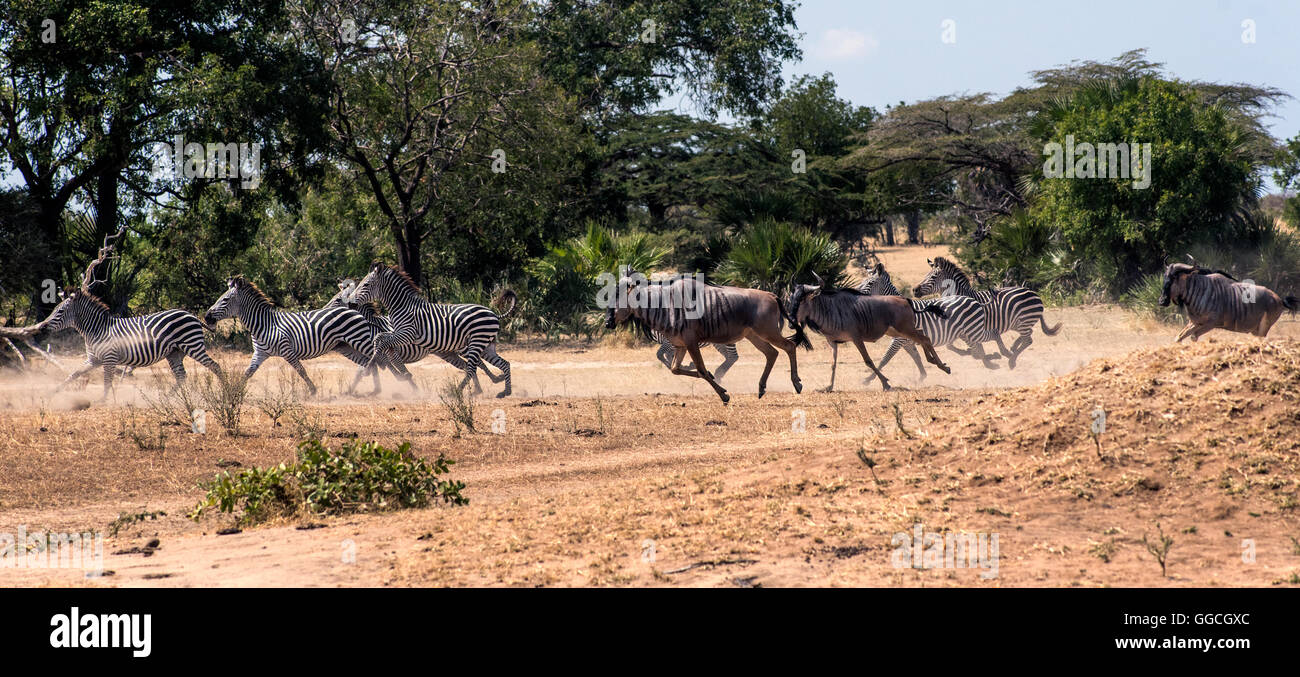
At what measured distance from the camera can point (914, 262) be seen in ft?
171

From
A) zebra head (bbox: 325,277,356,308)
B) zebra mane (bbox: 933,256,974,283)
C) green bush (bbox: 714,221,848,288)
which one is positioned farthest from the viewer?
green bush (bbox: 714,221,848,288)

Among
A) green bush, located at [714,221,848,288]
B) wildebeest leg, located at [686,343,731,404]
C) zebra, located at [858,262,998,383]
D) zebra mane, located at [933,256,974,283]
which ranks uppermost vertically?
green bush, located at [714,221,848,288]

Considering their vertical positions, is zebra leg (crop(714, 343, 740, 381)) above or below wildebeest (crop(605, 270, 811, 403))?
below

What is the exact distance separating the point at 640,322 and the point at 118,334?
6.99 m

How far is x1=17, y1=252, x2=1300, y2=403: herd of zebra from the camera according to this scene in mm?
15789

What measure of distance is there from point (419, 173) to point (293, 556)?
19.8 m

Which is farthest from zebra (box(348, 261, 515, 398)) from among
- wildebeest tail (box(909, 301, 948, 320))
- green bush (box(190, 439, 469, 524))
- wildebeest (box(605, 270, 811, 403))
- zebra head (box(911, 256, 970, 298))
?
zebra head (box(911, 256, 970, 298))

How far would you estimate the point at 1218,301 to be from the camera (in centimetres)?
1811

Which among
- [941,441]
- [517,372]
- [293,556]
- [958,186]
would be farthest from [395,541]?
[958,186]

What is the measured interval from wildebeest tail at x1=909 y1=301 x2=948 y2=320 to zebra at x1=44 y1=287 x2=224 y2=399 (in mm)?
9714

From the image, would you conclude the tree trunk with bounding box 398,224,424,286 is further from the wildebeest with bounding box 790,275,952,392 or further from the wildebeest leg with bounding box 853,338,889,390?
the wildebeest leg with bounding box 853,338,889,390

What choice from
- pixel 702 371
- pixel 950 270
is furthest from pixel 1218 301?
pixel 702 371

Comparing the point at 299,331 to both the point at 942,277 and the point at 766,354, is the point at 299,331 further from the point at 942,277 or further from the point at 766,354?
the point at 942,277
